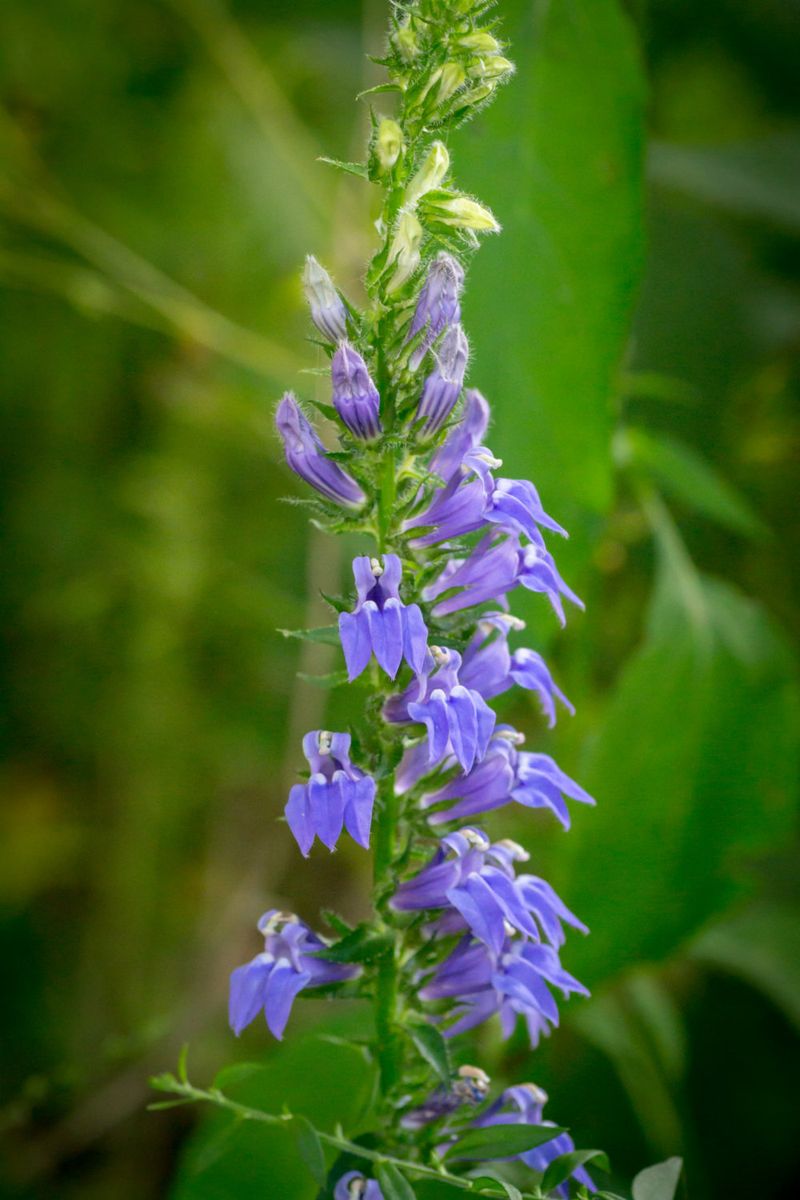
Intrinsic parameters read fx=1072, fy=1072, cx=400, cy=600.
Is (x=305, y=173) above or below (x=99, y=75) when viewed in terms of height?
below

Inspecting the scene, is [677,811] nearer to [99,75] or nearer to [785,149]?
[785,149]

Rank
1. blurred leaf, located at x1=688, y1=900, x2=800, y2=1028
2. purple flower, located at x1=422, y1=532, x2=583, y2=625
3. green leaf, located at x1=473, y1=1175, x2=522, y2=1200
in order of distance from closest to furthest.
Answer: green leaf, located at x1=473, y1=1175, x2=522, y2=1200 < purple flower, located at x1=422, y1=532, x2=583, y2=625 < blurred leaf, located at x1=688, y1=900, x2=800, y2=1028

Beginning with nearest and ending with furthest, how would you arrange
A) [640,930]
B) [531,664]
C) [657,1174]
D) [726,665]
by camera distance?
[657,1174] < [531,664] < [640,930] < [726,665]

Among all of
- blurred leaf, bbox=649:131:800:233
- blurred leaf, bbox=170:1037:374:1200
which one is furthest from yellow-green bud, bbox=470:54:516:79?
blurred leaf, bbox=649:131:800:233

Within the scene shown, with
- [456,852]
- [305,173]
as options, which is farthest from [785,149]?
[456,852]

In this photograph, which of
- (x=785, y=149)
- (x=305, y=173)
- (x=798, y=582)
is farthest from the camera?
(x=305, y=173)

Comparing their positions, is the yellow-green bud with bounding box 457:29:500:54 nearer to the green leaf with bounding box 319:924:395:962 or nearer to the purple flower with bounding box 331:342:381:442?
the purple flower with bounding box 331:342:381:442

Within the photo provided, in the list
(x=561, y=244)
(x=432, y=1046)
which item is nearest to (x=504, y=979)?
(x=432, y=1046)
